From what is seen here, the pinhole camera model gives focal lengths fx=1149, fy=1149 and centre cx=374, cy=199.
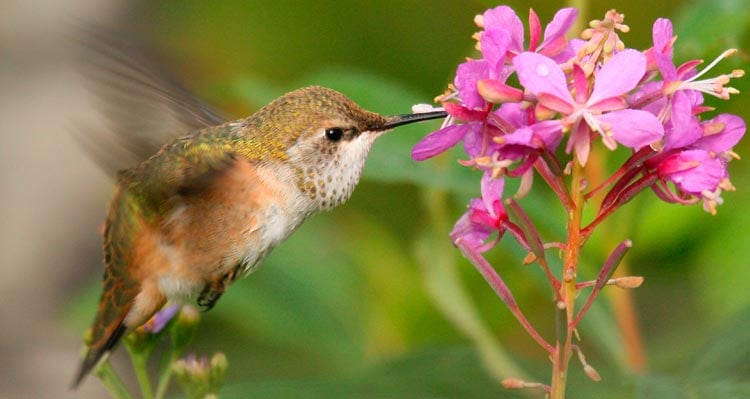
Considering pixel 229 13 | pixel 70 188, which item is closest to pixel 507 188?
pixel 229 13

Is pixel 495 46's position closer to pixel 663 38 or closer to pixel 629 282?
pixel 663 38

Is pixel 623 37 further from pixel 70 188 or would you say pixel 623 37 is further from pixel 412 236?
pixel 70 188

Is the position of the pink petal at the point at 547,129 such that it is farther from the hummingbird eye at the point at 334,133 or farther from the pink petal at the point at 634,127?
the hummingbird eye at the point at 334,133

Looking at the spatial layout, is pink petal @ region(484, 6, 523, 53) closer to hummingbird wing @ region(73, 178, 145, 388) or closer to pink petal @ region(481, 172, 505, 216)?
pink petal @ region(481, 172, 505, 216)

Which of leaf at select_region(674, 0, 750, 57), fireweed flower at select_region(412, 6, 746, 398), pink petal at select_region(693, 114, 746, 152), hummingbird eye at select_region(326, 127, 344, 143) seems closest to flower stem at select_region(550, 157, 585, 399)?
fireweed flower at select_region(412, 6, 746, 398)

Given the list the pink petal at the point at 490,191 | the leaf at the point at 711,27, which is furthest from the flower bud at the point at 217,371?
the leaf at the point at 711,27
